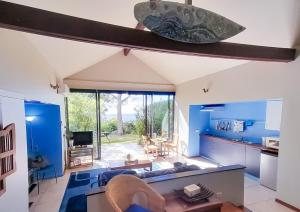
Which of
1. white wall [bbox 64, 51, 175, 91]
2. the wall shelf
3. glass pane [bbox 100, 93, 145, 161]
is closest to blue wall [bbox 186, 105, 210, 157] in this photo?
white wall [bbox 64, 51, 175, 91]

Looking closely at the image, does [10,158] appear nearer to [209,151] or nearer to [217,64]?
[217,64]

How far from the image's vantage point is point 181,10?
140cm

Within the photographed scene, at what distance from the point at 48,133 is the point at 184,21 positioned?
4347mm

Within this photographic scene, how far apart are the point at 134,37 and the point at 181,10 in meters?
0.82

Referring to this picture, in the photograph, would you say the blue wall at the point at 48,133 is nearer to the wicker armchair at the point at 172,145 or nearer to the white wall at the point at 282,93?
the wicker armchair at the point at 172,145

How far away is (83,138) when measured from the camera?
5355mm

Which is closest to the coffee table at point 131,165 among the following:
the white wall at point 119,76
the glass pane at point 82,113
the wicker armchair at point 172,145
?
the glass pane at point 82,113

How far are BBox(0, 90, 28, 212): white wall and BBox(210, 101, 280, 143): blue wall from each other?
5.14 metres

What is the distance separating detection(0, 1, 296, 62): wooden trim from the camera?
1.55 m

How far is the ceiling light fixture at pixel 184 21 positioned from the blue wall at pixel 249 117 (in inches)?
149

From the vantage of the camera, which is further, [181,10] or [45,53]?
[45,53]

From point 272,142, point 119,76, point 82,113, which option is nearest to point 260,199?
point 272,142

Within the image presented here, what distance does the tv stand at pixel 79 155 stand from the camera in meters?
5.18

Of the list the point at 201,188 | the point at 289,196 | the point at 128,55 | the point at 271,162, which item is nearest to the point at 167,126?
the point at 128,55
